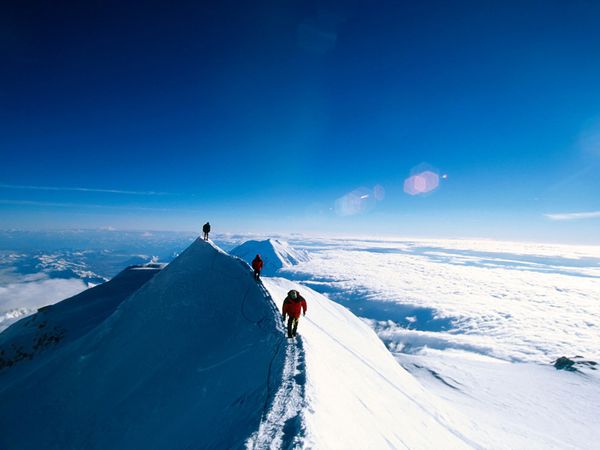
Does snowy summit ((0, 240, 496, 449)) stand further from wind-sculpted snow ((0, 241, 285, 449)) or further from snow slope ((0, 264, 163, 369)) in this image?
snow slope ((0, 264, 163, 369))

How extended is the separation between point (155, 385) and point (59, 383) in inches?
440

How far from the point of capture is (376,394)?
16.9 metres

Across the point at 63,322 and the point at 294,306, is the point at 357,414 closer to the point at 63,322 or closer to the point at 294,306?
the point at 294,306

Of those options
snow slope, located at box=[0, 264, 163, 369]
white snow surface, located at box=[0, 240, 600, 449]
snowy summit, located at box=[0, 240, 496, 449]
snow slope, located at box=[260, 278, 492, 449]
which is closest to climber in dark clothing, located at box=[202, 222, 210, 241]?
white snow surface, located at box=[0, 240, 600, 449]

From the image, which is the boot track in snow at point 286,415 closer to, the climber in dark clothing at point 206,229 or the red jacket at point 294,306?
the red jacket at point 294,306

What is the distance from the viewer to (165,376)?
18156 millimetres

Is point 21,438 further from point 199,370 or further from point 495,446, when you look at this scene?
point 495,446

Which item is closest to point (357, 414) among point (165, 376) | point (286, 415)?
point (286, 415)

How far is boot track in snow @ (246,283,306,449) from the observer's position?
8.22 meters

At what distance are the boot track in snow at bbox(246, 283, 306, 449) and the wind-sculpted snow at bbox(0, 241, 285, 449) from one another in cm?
41

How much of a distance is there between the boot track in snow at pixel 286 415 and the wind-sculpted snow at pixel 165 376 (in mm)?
411

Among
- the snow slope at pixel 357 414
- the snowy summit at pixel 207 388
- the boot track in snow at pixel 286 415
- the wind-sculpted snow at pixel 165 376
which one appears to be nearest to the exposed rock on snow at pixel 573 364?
the snowy summit at pixel 207 388

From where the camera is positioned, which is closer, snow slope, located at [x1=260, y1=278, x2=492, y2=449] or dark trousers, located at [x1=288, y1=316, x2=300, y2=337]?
snow slope, located at [x1=260, y1=278, x2=492, y2=449]

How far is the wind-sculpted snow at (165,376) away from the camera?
42.2ft
